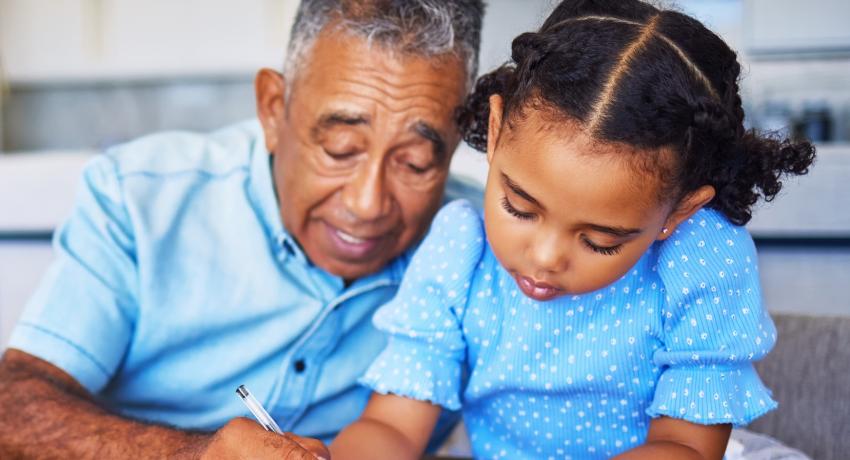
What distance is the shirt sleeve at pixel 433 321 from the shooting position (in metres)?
1.10

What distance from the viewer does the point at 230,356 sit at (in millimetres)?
1444

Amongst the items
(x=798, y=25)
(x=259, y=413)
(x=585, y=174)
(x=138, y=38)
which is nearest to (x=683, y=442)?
(x=585, y=174)

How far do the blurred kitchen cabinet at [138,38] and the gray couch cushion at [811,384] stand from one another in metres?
2.82

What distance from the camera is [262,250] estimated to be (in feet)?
4.78

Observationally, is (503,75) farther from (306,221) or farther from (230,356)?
(230,356)

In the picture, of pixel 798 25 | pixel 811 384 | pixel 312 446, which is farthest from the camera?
pixel 798 25

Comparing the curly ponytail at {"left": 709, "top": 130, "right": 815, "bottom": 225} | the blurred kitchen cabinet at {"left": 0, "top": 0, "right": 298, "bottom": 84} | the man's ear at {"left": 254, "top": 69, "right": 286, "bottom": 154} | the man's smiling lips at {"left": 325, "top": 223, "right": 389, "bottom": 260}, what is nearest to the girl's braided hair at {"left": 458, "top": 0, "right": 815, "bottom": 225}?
the curly ponytail at {"left": 709, "top": 130, "right": 815, "bottom": 225}

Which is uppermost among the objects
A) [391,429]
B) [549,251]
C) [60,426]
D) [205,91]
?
[549,251]

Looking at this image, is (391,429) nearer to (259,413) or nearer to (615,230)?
(259,413)

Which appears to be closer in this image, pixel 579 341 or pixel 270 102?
pixel 579 341

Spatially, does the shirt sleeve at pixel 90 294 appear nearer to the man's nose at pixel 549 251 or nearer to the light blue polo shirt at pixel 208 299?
the light blue polo shirt at pixel 208 299

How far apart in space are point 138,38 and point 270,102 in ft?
9.26

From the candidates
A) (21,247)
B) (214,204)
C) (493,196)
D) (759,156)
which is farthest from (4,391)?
(21,247)

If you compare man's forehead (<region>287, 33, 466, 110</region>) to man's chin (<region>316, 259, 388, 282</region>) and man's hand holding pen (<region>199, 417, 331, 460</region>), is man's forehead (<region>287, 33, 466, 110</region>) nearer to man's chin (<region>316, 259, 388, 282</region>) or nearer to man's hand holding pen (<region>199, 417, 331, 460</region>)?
man's chin (<region>316, 259, 388, 282</region>)
